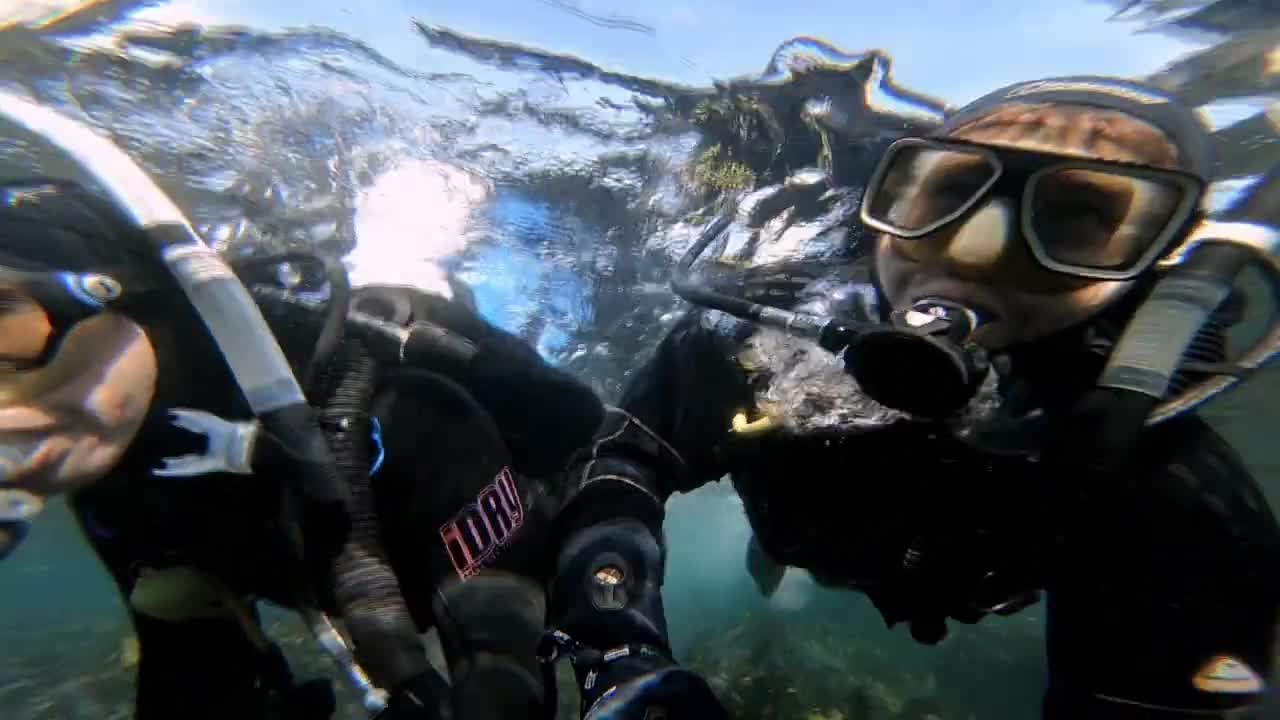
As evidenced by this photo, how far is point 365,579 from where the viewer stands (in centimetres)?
262

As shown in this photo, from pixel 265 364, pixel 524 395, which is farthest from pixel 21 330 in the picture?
pixel 524 395

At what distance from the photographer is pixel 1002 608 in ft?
9.96

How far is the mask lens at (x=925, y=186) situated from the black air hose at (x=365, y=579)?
8.02ft

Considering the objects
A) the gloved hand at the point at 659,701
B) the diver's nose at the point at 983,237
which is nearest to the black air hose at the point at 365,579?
the gloved hand at the point at 659,701

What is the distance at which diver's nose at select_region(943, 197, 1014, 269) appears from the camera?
2266 mm

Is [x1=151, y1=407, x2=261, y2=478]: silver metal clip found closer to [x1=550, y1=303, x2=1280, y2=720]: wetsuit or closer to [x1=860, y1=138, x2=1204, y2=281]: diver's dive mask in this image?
[x1=550, y1=303, x2=1280, y2=720]: wetsuit

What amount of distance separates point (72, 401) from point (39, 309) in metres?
0.34

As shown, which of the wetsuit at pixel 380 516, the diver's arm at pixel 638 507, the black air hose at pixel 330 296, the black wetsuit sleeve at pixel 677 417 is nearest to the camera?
the diver's arm at pixel 638 507

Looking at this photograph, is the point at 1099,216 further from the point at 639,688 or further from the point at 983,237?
the point at 639,688

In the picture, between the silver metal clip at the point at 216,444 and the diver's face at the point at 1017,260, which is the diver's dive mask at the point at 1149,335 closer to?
the diver's face at the point at 1017,260

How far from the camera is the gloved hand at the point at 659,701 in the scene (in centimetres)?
183

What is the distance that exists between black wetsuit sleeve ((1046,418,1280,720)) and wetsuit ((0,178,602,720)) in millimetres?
2133

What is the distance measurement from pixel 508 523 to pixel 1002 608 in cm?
244

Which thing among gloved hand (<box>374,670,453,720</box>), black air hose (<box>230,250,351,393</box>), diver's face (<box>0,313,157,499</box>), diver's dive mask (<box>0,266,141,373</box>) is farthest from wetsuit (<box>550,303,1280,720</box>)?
diver's dive mask (<box>0,266,141,373</box>)
